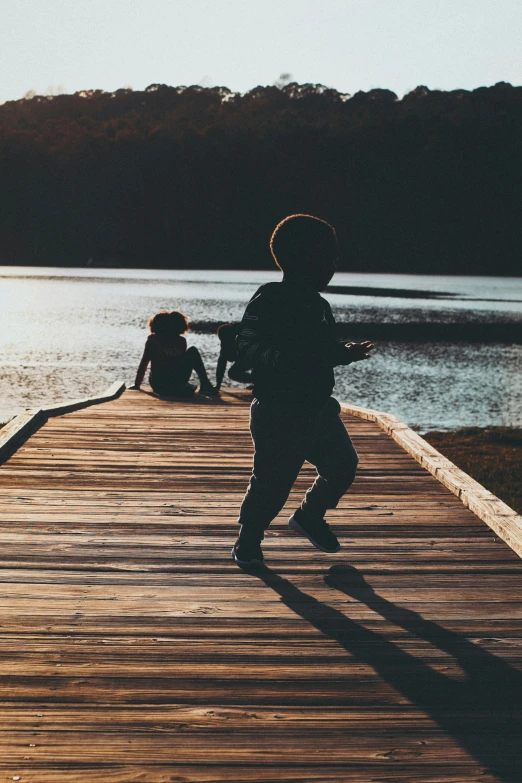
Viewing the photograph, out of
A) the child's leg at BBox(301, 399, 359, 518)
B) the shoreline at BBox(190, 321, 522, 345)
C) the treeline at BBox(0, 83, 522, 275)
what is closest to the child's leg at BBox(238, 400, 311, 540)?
the child's leg at BBox(301, 399, 359, 518)

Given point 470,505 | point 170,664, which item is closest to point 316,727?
point 170,664

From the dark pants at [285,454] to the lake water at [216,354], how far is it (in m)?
10.9

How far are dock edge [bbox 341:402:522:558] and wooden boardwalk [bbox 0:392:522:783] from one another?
8 centimetres

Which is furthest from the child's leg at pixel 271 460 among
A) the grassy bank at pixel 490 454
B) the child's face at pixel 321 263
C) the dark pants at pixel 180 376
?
the dark pants at pixel 180 376

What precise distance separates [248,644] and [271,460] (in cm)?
88

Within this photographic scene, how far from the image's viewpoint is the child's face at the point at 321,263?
3.32 meters

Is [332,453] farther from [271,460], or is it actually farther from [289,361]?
[289,361]

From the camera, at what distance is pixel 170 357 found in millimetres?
9148

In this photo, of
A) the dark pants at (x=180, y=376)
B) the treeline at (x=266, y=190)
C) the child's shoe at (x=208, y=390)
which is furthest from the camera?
the treeline at (x=266, y=190)

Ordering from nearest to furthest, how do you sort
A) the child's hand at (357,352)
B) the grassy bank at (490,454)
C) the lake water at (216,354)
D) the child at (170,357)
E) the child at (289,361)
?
the child's hand at (357,352) → the child at (289,361) → the grassy bank at (490,454) → the child at (170,357) → the lake water at (216,354)

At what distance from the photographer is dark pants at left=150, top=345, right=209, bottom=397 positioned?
9312 mm

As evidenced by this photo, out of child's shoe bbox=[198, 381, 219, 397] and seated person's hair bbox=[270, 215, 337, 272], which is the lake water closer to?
child's shoe bbox=[198, 381, 219, 397]


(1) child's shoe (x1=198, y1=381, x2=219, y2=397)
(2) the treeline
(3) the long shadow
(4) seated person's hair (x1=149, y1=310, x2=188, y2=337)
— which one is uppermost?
(2) the treeline

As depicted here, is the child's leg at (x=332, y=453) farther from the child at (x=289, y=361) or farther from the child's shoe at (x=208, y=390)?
the child's shoe at (x=208, y=390)
